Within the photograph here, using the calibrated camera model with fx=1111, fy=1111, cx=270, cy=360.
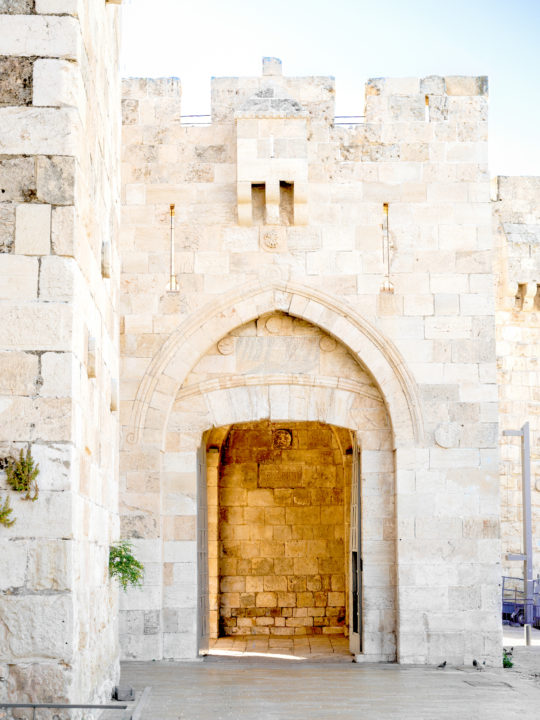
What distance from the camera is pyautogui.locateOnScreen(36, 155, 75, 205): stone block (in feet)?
19.6

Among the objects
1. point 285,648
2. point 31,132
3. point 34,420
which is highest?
point 31,132

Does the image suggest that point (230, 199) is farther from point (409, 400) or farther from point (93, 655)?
point (93, 655)

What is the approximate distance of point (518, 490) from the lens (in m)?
15.1

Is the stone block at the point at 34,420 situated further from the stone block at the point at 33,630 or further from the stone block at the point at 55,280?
the stone block at the point at 33,630

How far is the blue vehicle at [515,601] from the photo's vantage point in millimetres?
13773

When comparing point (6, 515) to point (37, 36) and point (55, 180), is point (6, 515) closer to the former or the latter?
point (55, 180)

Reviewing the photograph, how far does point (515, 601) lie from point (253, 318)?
604cm

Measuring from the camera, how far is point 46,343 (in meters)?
5.85

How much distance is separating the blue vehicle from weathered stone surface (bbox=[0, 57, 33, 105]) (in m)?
9.78

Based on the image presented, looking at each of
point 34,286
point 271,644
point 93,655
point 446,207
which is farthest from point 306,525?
point 34,286

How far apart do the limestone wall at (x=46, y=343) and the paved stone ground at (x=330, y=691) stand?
1.28m

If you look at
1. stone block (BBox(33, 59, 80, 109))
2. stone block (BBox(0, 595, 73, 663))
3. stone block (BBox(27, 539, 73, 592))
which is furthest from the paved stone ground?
stone block (BBox(33, 59, 80, 109))

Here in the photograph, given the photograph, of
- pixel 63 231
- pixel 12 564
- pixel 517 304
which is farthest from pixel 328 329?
pixel 517 304

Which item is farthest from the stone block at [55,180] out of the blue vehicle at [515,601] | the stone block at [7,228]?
the blue vehicle at [515,601]
